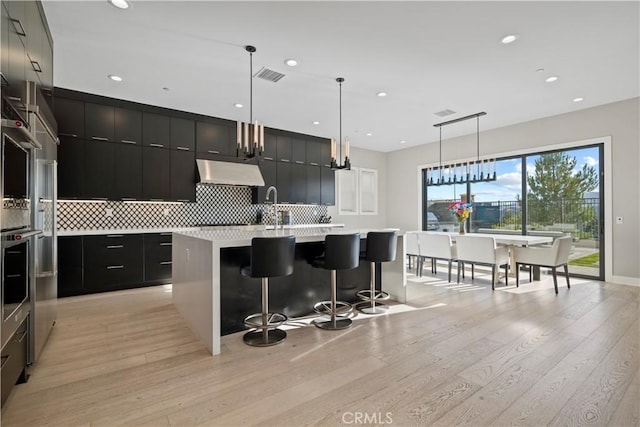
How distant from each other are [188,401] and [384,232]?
2.26 meters

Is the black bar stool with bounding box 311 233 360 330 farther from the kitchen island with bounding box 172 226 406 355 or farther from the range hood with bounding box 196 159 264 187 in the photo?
the range hood with bounding box 196 159 264 187

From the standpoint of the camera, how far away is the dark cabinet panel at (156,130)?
496cm

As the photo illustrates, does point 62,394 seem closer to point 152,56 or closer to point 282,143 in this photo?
point 152,56

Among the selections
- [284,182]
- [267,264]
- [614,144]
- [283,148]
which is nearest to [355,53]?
[267,264]

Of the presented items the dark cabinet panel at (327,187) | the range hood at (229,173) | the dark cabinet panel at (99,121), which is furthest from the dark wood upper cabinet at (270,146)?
the dark cabinet panel at (99,121)

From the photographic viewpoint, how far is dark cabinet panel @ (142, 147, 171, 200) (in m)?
4.94

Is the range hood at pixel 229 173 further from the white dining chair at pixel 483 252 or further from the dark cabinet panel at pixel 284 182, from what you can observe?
the white dining chair at pixel 483 252

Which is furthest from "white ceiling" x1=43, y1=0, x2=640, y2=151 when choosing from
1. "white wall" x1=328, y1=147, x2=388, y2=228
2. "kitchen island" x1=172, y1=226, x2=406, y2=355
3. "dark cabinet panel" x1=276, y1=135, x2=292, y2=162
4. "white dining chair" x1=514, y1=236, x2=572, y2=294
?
"white wall" x1=328, y1=147, x2=388, y2=228

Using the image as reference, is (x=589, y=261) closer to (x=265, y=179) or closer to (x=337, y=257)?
(x=337, y=257)

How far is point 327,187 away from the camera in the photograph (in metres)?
7.25

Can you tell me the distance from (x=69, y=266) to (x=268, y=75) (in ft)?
11.9

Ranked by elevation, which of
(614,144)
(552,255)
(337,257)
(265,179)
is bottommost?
(552,255)

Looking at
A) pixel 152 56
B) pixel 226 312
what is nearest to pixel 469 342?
pixel 226 312

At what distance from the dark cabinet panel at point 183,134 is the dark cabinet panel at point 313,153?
242 cm
